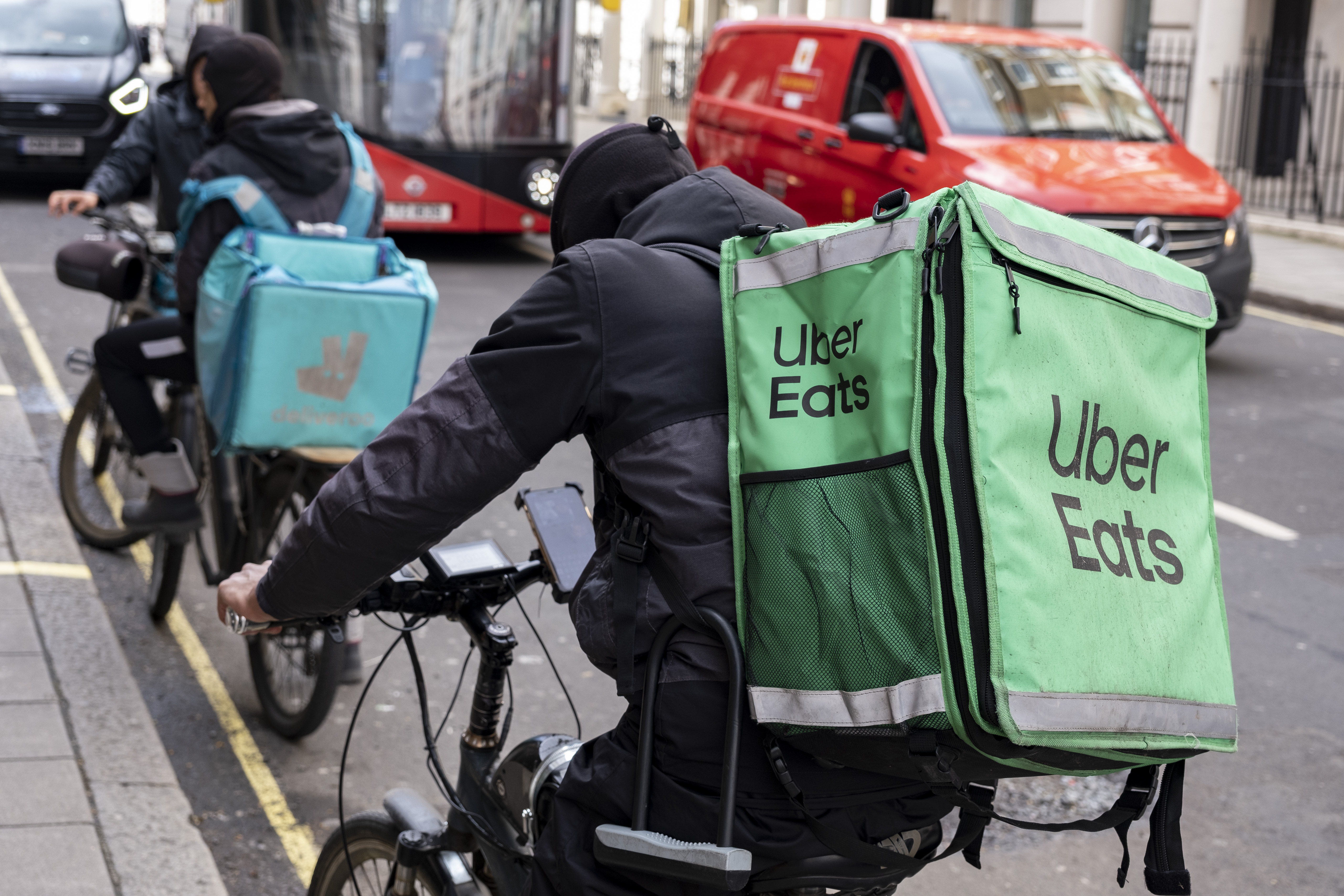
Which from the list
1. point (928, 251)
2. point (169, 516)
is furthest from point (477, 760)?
point (169, 516)

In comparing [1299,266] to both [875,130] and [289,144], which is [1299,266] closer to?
[875,130]

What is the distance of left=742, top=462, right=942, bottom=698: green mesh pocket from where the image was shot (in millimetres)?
1673

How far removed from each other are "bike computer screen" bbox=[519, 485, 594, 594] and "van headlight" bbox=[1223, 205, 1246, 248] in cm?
784

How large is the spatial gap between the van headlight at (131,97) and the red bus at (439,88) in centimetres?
738

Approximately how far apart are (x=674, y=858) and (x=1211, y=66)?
16520mm

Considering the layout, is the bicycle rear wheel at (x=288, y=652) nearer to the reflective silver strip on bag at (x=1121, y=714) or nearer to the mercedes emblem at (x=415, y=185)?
the reflective silver strip on bag at (x=1121, y=714)

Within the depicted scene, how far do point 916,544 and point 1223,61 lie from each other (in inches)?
652


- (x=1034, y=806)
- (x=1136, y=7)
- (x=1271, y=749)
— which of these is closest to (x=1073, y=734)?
(x=1034, y=806)

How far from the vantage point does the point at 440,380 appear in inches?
77.2

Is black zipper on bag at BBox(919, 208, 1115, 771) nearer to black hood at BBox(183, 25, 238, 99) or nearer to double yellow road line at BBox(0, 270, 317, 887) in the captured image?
double yellow road line at BBox(0, 270, 317, 887)

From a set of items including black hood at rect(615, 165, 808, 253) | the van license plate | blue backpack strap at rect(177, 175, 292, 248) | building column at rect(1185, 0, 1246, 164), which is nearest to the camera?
black hood at rect(615, 165, 808, 253)

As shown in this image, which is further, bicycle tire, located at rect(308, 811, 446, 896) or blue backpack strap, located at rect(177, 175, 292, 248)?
blue backpack strap, located at rect(177, 175, 292, 248)

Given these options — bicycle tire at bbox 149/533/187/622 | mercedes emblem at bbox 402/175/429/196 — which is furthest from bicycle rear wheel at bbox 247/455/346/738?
mercedes emblem at bbox 402/175/429/196

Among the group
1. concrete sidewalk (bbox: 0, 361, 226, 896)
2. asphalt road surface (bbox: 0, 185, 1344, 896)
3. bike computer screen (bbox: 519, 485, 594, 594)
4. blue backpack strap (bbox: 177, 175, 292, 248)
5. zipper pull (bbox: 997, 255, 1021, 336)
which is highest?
zipper pull (bbox: 997, 255, 1021, 336)
